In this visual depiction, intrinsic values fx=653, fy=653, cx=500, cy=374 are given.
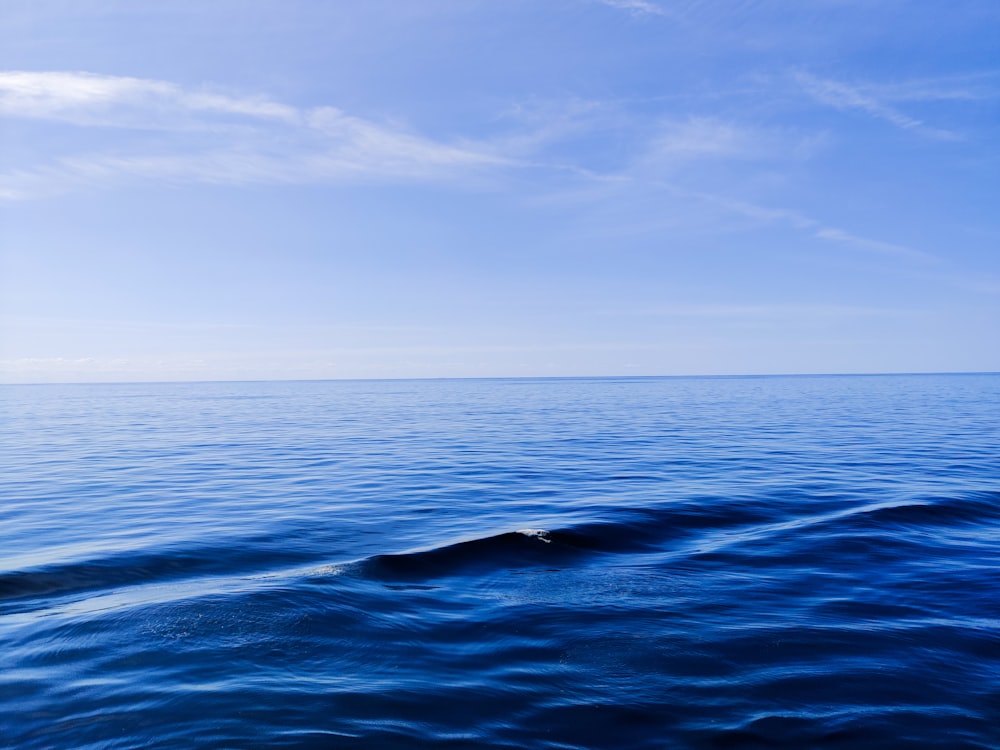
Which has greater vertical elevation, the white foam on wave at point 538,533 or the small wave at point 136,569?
the white foam on wave at point 538,533

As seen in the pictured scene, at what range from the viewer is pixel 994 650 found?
24.8ft

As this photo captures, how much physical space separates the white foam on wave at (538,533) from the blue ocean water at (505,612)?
0.32ft

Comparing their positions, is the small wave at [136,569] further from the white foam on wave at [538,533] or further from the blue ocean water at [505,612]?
the white foam on wave at [538,533]

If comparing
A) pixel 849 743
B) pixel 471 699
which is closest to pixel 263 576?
pixel 471 699

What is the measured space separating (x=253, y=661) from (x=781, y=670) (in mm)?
5854

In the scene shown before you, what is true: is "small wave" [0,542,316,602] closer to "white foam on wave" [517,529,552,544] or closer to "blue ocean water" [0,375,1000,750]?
"blue ocean water" [0,375,1000,750]

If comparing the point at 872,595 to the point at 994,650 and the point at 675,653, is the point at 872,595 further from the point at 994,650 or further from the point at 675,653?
the point at 675,653

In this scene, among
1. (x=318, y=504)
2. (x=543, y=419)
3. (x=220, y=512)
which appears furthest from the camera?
(x=543, y=419)

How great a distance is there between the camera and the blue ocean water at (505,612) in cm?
614

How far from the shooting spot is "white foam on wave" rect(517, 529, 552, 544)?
12953mm

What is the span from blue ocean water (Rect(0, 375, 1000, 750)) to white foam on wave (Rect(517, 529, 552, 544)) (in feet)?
0.32

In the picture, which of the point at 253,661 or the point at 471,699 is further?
the point at 253,661

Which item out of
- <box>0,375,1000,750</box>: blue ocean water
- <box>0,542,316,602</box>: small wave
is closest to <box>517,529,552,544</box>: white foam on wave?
<box>0,375,1000,750</box>: blue ocean water

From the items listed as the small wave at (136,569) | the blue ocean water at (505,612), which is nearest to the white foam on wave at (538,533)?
the blue ocean water at (505,612)
